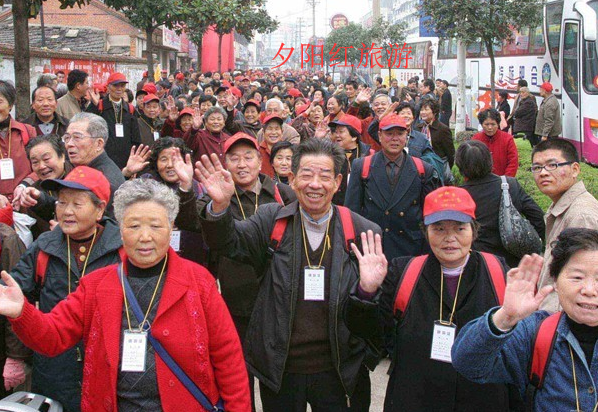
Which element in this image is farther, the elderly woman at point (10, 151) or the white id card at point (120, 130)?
the white id card at point (120, 130)

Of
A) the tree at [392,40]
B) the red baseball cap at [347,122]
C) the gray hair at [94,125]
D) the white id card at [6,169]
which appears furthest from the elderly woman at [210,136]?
the tree at [392,40]

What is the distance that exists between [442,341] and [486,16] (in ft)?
46.5

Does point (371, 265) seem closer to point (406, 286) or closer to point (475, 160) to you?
point (406, 286)

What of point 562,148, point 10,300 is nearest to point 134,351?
point 10,300

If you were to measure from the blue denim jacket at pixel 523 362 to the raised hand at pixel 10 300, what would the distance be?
1699mm

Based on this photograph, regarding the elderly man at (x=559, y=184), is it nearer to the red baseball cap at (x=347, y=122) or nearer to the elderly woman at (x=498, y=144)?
the red baseball cap at (x=347, y=122)

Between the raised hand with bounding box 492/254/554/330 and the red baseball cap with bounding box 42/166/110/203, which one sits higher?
the red baseball cap with bounding box 42/166/110/203

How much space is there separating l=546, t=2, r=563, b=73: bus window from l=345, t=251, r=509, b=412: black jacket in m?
14.1

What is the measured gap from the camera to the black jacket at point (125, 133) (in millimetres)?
8688

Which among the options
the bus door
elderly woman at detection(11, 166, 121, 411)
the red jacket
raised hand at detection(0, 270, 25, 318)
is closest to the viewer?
raised hand at detection(0, 270, 25, 318)

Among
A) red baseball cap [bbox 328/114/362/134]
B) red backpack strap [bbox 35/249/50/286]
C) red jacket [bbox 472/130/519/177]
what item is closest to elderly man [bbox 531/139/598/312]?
red backpack strap [bbox 35/249/50/286]

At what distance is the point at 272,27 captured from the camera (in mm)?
32938

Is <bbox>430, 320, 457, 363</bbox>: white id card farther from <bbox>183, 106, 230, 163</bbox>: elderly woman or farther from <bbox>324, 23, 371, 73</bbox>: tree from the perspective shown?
<bbox>324, 23, 371, 73</bbox>: tree

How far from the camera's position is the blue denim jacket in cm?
241
